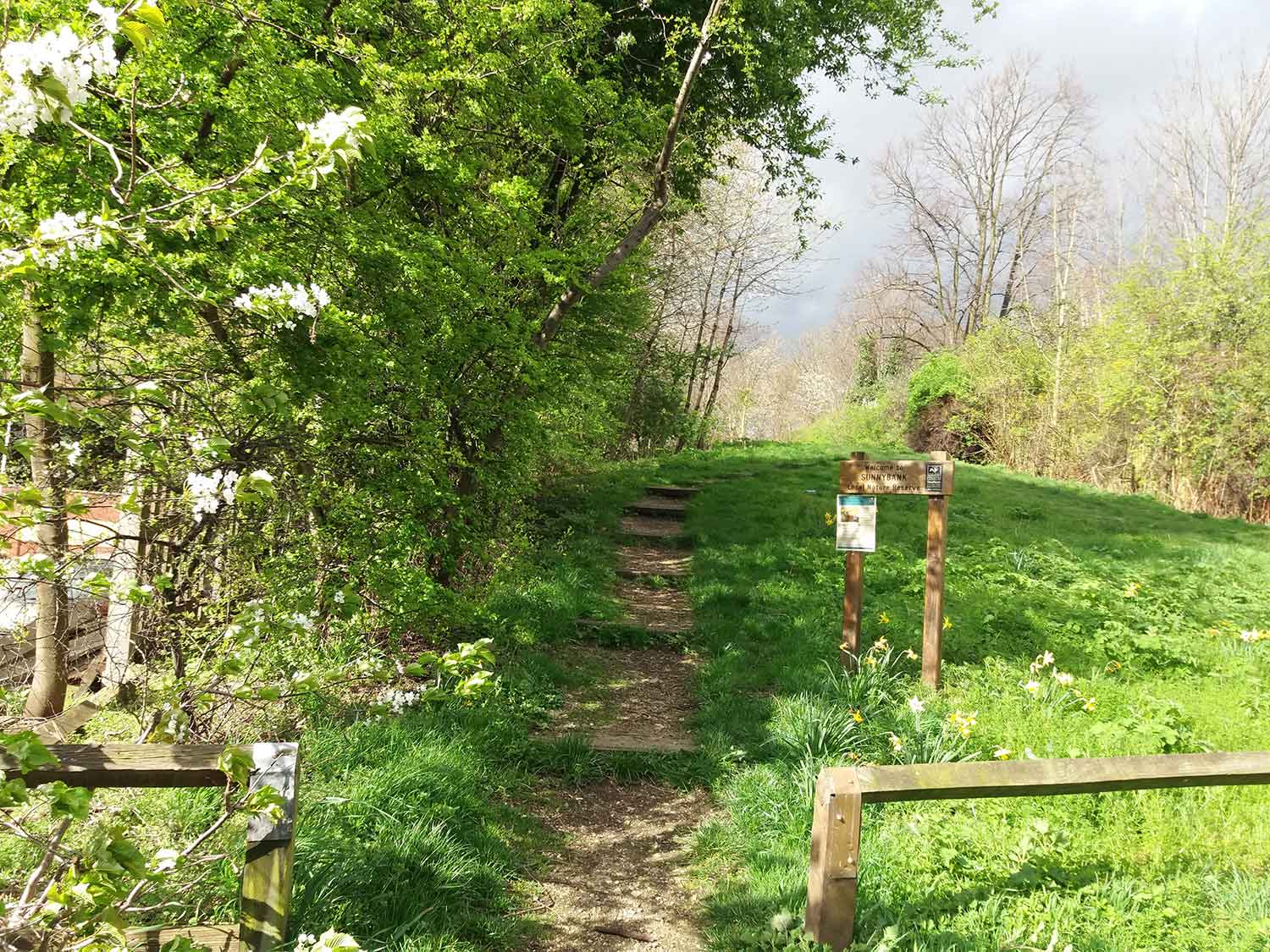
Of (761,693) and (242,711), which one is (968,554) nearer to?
(761,693)

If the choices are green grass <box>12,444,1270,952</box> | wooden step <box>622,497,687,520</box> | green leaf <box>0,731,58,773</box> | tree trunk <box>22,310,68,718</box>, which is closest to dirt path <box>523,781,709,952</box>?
green grass <box>12,444,1270,952</box>

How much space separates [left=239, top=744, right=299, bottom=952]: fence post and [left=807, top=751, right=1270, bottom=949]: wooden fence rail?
1821 millimetres

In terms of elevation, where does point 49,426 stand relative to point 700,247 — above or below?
below

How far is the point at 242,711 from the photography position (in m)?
4.38

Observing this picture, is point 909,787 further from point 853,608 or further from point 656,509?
point 656,509

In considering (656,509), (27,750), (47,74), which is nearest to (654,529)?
(656,509)

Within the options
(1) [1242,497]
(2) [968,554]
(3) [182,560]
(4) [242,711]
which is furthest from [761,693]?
(1) [1242,497]

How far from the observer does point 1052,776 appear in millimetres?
2748

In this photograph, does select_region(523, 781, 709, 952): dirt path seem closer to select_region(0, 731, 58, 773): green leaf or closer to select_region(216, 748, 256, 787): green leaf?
select_region(216, 748, 256, 787): green leaf

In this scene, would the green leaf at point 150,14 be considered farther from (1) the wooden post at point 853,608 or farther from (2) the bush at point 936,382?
(2) the bush at point 936,382

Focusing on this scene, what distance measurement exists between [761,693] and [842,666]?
69 centimetres

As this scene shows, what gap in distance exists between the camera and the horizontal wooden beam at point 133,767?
6.65 feet

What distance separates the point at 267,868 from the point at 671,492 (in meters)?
12.0

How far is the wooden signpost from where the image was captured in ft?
17.6
